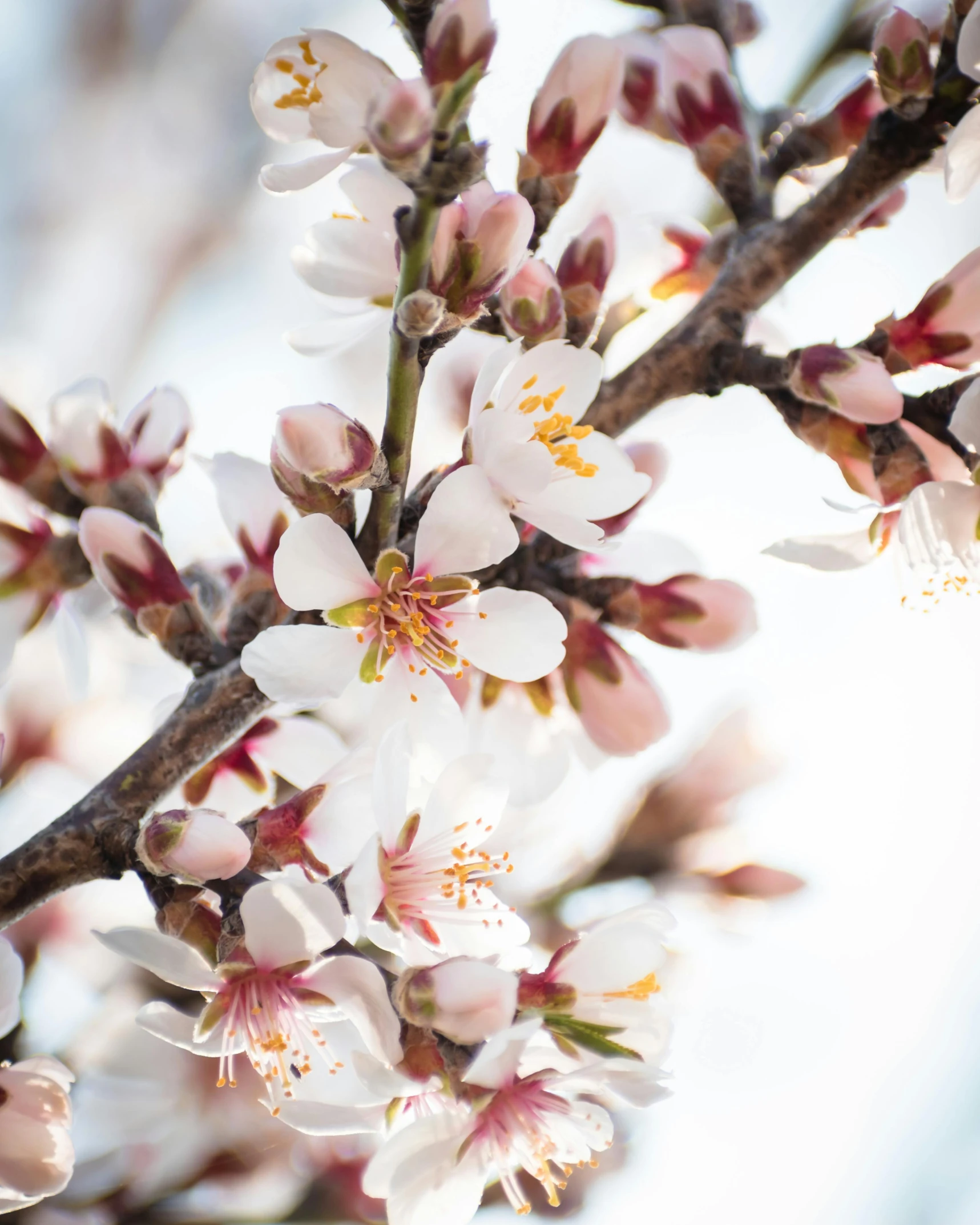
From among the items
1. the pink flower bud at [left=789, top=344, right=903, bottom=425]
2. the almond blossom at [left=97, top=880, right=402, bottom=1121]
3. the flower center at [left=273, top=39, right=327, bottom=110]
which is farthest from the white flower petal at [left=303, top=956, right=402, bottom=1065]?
the flower center at [left=273, top=39, right=327, bottom=110]

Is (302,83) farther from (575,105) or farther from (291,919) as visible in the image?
(291,919)

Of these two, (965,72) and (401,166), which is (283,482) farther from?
(965,72)

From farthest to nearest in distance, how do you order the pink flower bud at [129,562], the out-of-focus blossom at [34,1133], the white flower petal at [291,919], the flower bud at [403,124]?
the pink flower bud at [129,562], the out-of-focus blossom at [34,1133], the white flower petal at [291,919], the flower bud at [403,124]

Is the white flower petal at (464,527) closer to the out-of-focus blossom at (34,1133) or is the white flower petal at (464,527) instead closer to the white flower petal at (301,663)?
the white flower petal at (301,663)

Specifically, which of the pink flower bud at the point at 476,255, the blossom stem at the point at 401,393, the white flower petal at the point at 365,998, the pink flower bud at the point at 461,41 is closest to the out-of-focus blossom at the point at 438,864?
the white flower petal at the point at 365,998

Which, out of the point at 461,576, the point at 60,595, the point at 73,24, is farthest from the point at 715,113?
the point at 73,24
